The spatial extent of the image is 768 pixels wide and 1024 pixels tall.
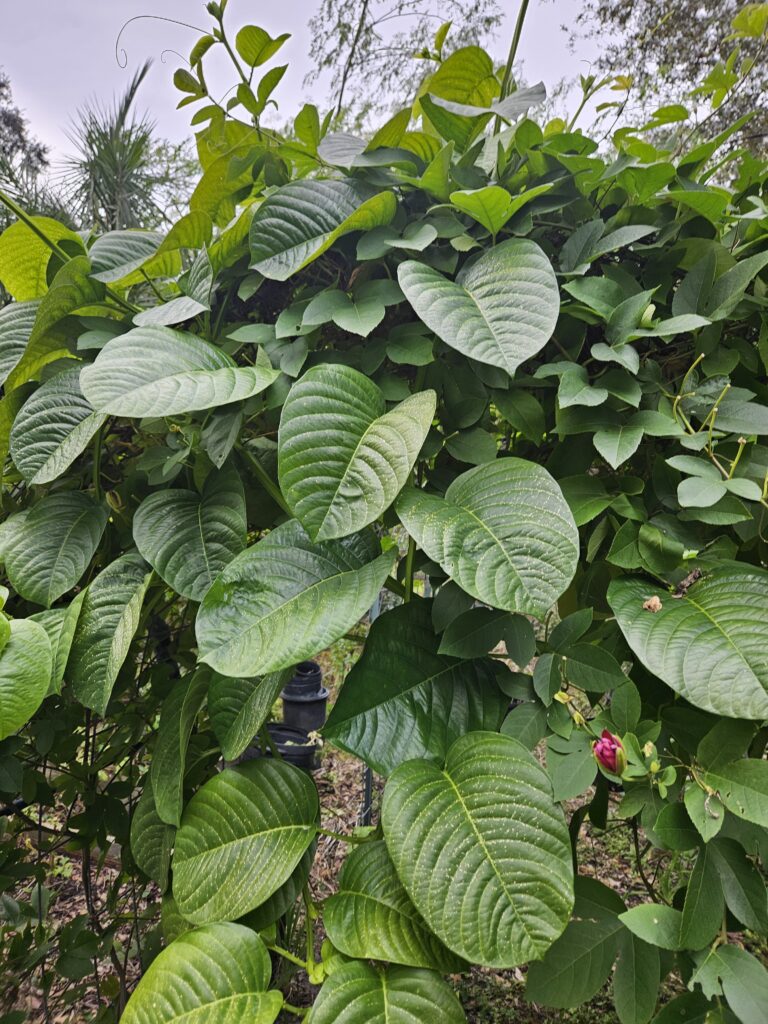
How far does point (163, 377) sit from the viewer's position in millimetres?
502

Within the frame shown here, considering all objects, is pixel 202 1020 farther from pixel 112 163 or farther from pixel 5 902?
pixel 112 163

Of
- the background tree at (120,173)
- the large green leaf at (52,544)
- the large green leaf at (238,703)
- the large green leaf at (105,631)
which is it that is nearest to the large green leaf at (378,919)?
the large green leaf at (238,703)

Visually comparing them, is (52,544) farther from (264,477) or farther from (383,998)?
(383,998)

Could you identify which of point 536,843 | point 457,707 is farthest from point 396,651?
point 536,843

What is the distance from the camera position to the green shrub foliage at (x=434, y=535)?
43 cm

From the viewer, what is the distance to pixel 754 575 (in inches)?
18.4

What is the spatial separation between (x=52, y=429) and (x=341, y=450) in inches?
→ 12.7

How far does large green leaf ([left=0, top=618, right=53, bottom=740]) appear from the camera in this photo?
0.50 metres

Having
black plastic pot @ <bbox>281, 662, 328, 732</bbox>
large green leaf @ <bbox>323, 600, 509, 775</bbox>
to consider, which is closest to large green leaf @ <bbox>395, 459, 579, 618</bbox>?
large green leaf @ <bbox>323, 600, 509, 775</bbox>

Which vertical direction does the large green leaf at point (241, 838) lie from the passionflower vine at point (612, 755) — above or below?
below

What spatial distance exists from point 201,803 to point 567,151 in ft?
2.33

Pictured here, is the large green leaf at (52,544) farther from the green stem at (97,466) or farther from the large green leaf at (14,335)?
the large green leaf at (14,335)

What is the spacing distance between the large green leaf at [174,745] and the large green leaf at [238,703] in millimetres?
42

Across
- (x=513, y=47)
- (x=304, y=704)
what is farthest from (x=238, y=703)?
(x=304, y=704)
